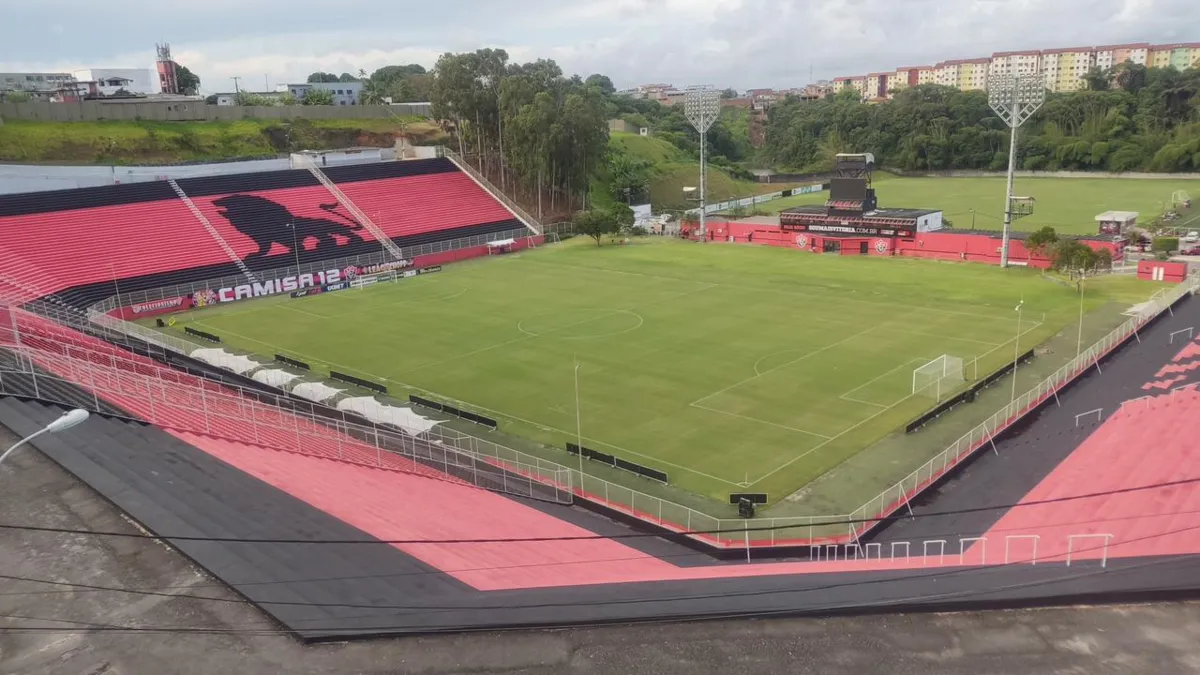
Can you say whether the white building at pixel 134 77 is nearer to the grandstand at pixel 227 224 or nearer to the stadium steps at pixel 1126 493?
the grandstand at pixel 227 224

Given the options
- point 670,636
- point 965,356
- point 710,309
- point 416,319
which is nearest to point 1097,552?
point 670,636

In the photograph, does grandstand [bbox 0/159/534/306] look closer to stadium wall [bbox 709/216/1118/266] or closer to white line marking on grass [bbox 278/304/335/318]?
white line marking on grass [bbox 278/304/335/318]

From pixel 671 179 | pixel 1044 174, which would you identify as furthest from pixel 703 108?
pixel 1044 174

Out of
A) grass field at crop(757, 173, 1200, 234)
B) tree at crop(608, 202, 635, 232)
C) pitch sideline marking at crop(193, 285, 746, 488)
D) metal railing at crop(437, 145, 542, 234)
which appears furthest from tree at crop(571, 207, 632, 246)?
pitch sideline marking at crop(193, 285, 746, 488)

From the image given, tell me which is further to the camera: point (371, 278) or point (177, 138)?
point (177, 138)

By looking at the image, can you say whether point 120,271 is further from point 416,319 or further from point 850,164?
point 850,164

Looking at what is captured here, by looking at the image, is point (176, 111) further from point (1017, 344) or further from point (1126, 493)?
point (1126, 493)
